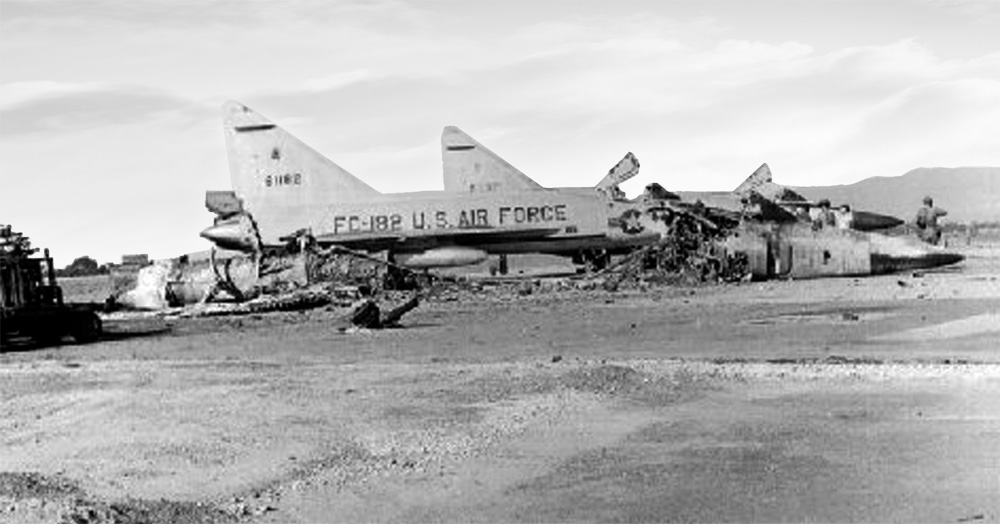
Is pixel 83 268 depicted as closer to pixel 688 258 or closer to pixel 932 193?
pixel 688 258

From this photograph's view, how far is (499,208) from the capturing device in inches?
1633

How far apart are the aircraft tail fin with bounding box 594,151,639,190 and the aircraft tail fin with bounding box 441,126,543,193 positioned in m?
2.95

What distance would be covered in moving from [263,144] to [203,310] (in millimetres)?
15884

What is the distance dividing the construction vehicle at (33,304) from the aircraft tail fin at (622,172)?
2186 cm

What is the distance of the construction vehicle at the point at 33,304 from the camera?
2223cm

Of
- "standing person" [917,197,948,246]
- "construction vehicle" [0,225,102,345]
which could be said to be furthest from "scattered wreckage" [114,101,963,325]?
"construction vehicle" [0,225,102,345]

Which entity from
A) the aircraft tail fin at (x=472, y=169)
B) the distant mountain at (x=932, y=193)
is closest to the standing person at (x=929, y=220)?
→ the aircraft tail fin at (x=472, y=169)

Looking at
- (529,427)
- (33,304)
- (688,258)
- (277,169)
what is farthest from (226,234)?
(529,427)

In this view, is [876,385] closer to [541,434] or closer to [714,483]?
[541,434]

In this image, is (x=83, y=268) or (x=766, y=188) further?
(x=83, y=268)

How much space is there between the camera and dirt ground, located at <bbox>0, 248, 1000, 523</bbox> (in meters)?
8.05

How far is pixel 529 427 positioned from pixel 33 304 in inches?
572

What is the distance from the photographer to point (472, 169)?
45156mm

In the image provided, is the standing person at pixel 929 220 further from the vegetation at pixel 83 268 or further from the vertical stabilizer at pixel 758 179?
the vegetation at pixel 83 268
